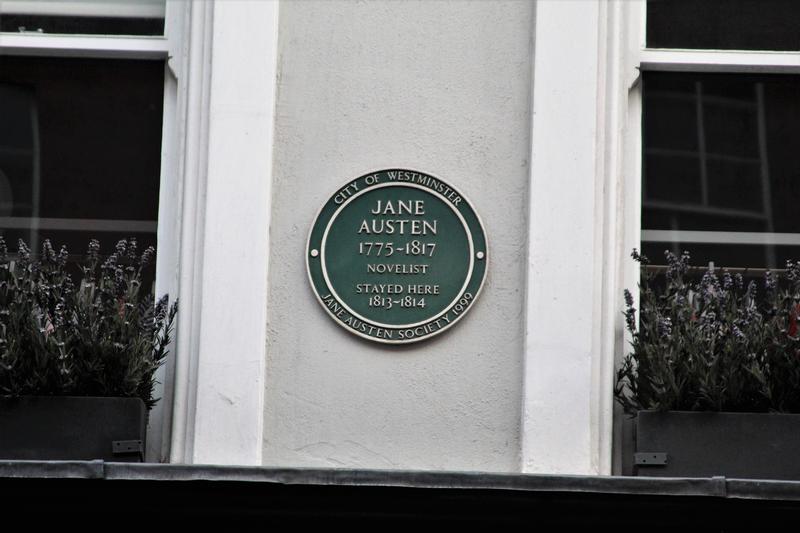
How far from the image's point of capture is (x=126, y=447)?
7.37m

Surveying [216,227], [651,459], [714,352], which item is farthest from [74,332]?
[714,352]

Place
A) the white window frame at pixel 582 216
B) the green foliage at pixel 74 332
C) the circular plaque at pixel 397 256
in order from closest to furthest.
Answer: the green foliage at pixel 74 332 → the white window frame at pixel 582 216 → the circular plaque at pixel 397 256

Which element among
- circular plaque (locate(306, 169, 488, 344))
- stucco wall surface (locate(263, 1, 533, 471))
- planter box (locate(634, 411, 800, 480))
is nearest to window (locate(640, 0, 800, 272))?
stucco wall surface (locate(263, 1, 533, 471))

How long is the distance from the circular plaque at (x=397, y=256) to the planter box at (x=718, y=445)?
0.98 meters

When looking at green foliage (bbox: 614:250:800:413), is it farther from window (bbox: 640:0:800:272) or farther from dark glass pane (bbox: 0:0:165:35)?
dark glass pane (bbox: 0:0:165:35)

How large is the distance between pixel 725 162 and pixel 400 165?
4.81ft

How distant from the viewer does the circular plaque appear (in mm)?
7730

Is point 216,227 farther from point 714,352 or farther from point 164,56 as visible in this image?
point 714,352

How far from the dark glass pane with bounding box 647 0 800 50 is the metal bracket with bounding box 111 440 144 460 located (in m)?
2.87

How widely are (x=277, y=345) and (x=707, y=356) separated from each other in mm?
1763

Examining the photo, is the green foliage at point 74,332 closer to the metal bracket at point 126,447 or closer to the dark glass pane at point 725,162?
the metal bracket at point 126,447

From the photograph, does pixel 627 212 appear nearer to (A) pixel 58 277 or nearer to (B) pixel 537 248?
(B) pixel 537 248

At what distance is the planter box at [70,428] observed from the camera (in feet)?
24.2

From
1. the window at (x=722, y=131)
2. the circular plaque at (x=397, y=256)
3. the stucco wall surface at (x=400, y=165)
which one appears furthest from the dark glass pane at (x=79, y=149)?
the window at (x=722, y=131)
